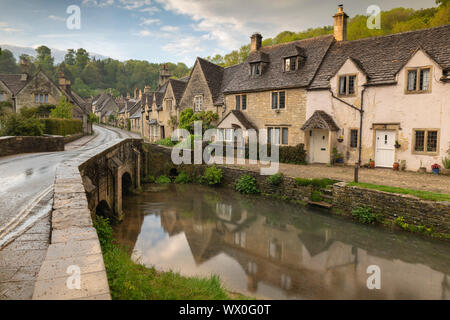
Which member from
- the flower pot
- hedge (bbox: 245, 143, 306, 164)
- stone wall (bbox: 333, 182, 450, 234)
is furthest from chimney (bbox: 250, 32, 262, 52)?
stone wall (bbox: 333, 182, 450, 234)

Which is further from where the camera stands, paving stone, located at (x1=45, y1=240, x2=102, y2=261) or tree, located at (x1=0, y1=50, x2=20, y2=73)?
tree, located at (x1=0, y1=50, x2=20, y2=73)

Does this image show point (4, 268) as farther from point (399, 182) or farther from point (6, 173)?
point (399, 182)

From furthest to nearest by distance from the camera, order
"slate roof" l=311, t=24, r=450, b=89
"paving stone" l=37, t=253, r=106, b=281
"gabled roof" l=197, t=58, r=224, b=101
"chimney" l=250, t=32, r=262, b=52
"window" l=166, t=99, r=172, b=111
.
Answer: "window" l=166, t=99, r=172, b=111 < "gabled roof" l=197, t=58, r=224, b=101 < "chimney" l=250, t=32, r=262, b=52 < "slate roof" l=311, t=24, r=450, b=89 < "paving stone" l=37, t=253, r=106, b=281

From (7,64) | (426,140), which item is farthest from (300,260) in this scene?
(7,64)

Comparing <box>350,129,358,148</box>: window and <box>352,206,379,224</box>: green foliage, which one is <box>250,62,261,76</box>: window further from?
<box>352,206,379,224</box>: green foliage

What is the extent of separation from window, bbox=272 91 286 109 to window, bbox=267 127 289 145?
186 cm

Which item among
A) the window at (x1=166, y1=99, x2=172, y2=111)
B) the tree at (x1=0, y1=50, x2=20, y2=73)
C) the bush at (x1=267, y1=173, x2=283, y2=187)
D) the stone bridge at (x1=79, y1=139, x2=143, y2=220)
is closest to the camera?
the stone bridge at (x1=79, y1=139, x2=143, y2=220)

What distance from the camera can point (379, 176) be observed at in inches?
689

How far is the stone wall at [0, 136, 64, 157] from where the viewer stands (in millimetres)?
16281

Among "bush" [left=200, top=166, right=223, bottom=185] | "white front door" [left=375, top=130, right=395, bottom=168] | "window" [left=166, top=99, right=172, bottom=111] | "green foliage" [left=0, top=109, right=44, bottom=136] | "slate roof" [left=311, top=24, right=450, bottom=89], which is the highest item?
"slate roof" [left=311, top=24, right=450, bottom=89]
